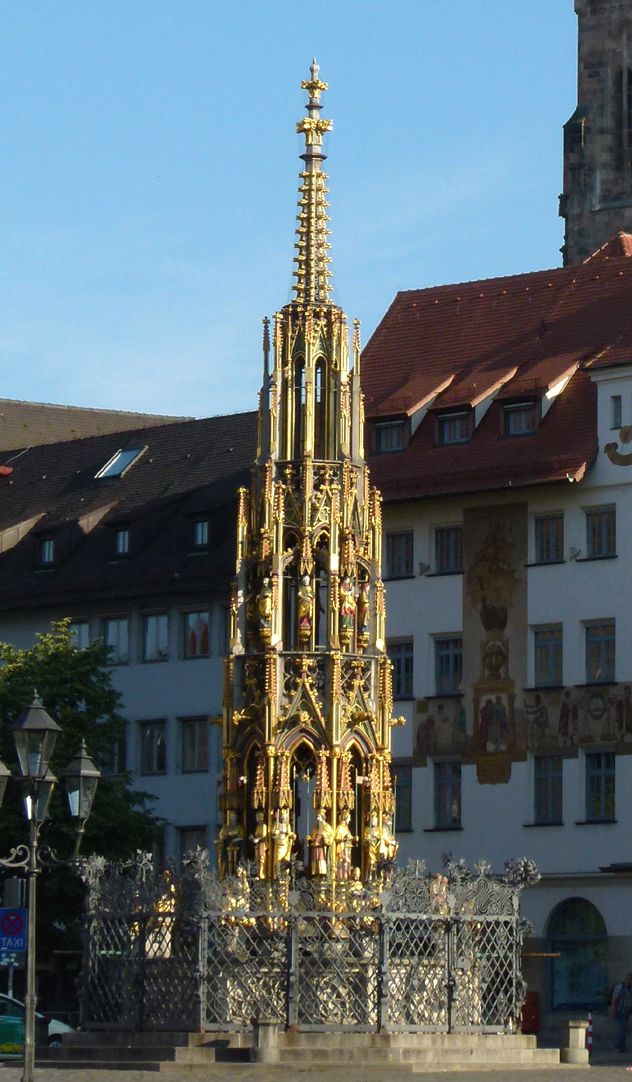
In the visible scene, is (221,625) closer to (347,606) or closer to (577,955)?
(577,955)

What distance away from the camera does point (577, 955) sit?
56.2 m

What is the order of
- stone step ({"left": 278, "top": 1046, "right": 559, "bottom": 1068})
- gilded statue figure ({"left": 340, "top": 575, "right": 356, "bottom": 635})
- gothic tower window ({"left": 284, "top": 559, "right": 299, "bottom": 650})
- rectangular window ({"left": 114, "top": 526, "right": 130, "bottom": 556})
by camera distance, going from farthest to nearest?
rectangular window ({"left": 114, "top": 526, "right": 130, "bottom": 556}) → gothic tower window ({"left": 284, "top": 559, "right": 299, "bottom": 650}) → gilded statue figure ({"left": 340, "top": 575, "right": 356, "bottom": 635}) → stone step ({"left": 278, "top": 1046, "right": 559, "bottom": 1068})

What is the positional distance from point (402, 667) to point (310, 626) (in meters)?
26.3

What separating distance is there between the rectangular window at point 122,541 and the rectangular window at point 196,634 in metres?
3.13

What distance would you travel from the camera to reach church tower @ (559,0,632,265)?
75500mm

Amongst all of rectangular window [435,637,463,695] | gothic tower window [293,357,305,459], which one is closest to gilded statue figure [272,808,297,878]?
gothic tower window [293,357,305,459]

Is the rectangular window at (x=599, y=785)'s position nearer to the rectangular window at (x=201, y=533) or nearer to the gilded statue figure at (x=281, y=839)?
the rectangular window at (x=201, y=533)

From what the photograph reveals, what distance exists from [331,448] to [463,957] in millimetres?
5770

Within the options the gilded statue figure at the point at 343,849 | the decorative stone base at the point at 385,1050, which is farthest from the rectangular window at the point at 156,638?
the decorative stone base at the point at 385,1050

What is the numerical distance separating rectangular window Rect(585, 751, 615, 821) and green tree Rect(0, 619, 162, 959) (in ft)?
25.6

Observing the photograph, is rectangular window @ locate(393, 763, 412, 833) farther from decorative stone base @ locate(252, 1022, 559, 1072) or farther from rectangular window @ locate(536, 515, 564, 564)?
decorative stone base @ locate(252, 1022, 559, 1072)

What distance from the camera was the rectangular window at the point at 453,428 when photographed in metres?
60.2

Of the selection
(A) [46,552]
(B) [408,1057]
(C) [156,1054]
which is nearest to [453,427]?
(A) [46,552]

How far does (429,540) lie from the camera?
60.1 m
